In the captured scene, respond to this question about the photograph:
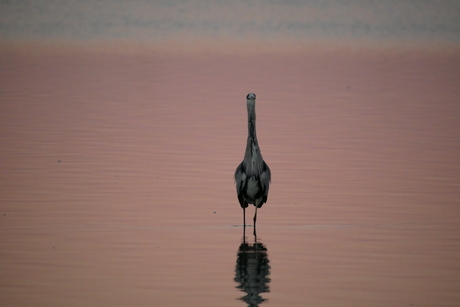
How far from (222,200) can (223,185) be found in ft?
4.65

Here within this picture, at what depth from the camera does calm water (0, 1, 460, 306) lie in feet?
36.5

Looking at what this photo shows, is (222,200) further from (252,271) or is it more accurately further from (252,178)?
(252,271)

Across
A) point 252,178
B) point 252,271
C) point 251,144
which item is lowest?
point 252,271

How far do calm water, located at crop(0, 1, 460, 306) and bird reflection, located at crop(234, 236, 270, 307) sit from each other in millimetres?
30

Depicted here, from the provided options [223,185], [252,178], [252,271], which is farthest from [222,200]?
[252,271]

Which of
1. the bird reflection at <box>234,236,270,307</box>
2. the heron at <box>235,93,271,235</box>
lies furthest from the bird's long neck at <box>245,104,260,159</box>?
the bird reflection at <box>234,236,270,307</box>

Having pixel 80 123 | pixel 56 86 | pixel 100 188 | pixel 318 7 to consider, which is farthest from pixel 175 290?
pixel 318 7

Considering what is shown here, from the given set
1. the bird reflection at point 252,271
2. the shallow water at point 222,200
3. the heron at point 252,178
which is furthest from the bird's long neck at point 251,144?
the bird reflection at point 252,271

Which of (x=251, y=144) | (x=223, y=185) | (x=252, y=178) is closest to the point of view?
(x=252, y=178)

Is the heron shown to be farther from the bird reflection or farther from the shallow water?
the bird reflection

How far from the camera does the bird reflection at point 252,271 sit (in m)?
10.7

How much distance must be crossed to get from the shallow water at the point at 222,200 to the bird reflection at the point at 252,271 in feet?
0.07

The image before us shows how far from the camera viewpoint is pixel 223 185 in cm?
1752

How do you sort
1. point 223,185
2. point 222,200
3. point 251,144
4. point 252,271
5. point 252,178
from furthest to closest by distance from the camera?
point 223,185
point 222,200
point 251,144
point 252,178
point 252,271
